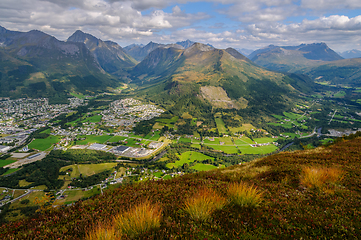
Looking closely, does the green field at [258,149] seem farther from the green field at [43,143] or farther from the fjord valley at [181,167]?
the green field at [43,143]

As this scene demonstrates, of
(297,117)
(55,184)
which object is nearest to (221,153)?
(55,184)

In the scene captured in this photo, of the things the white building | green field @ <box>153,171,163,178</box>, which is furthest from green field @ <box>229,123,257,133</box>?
the white building

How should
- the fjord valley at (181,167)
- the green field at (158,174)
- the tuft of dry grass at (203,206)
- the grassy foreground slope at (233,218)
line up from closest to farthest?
the grassy foreground slope at (233,218) → the fjord valley at (181,167) → the tuft of dry grass at (203,206) → the green field at (158,174)

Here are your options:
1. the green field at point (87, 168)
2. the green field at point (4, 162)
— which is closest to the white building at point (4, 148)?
the green field at point (4, 162)

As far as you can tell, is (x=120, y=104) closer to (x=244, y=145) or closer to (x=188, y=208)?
(x=244, y=145)

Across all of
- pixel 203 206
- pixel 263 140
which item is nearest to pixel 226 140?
pixel 263 140
